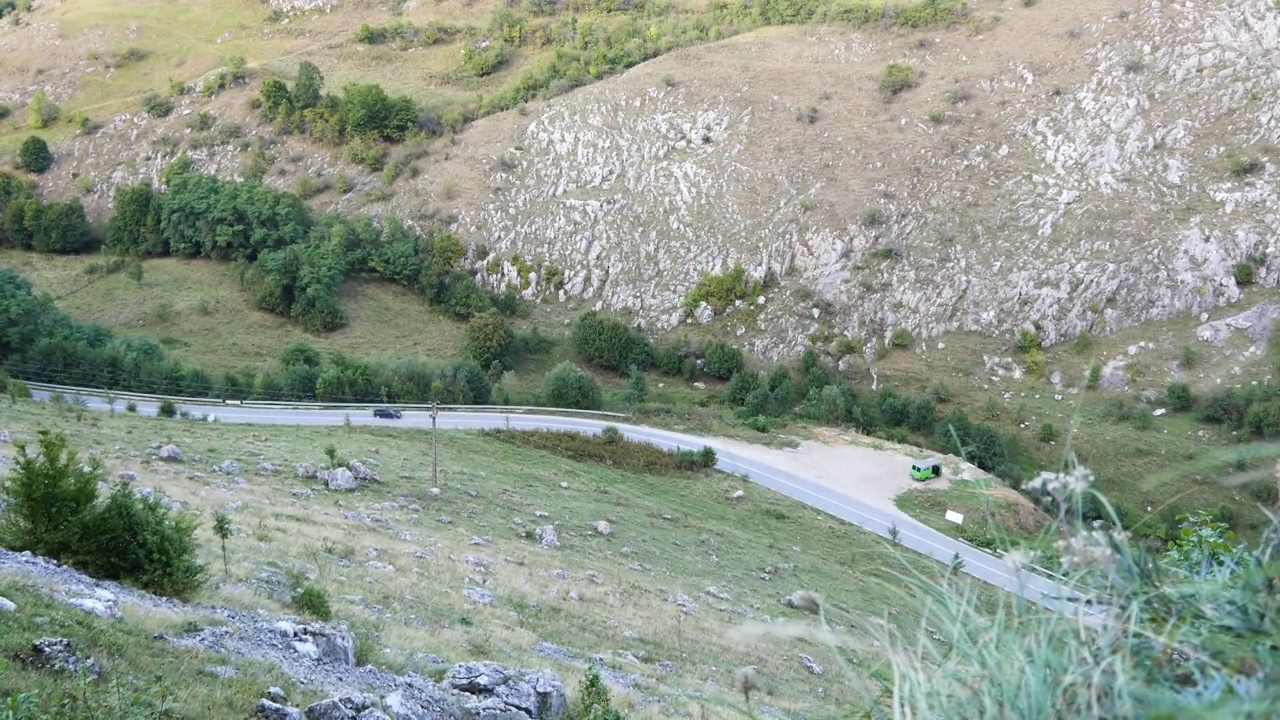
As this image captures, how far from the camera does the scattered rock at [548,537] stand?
20984 millimetres

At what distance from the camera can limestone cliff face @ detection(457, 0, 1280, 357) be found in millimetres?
46656

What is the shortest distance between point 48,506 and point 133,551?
975 mm

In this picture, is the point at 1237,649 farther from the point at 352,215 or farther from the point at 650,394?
the point at 352,215

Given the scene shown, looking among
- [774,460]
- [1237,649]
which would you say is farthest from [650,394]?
[1237,649]

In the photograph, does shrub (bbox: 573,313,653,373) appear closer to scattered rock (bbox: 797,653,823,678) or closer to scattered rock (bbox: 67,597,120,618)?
scattered rock (bbox: 797,653,823,678)

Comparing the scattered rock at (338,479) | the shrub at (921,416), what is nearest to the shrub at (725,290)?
the shrub at (921,416)

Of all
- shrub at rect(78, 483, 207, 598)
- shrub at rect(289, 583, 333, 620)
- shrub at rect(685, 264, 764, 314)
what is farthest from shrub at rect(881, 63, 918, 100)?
shrub at rect(78, 483, 207, 598)

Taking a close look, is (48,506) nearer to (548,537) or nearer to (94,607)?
(94,607)

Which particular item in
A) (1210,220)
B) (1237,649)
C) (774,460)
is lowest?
(774,460)

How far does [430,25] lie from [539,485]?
59.1m

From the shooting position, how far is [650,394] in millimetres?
46312

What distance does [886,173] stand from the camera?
5291cm

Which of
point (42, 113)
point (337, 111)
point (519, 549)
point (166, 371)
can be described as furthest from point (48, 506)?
point (42, 113)

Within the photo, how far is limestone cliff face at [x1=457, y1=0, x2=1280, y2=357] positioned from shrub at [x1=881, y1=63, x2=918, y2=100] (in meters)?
0.76
